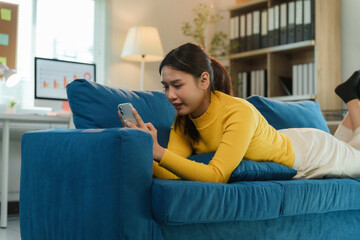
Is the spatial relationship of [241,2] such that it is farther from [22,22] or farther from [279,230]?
[279,230]

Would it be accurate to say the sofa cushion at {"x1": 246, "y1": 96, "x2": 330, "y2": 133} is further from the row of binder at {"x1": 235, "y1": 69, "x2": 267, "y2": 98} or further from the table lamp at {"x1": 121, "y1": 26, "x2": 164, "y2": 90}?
the table lamp at {"x1": 121, "y1": 26, "x2": 164, "y2": 90}

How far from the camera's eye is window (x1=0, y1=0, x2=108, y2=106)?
132 inches

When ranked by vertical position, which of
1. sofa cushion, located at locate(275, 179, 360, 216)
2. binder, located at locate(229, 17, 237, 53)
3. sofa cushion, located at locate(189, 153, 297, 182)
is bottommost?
sofa cushion, located at locate(275, 179, 360, 216)

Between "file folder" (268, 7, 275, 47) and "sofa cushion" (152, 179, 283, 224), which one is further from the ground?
"file folder" (268, 7, 275, 47)

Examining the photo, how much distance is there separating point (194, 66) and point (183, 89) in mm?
92

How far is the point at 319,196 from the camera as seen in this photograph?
1.49 meters

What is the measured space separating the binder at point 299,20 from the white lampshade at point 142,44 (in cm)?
108

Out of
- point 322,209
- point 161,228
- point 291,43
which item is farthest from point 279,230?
point 291,43

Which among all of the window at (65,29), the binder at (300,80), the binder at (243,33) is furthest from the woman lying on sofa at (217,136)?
the window at (65,29)

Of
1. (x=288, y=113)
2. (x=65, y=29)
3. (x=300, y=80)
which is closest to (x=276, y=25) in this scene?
(x=300, y=80)

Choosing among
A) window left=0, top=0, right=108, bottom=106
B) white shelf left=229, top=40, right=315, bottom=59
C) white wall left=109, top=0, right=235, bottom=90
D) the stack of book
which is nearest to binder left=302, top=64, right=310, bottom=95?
the stack of book

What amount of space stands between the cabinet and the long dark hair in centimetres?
176

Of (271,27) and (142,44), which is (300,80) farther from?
(142,44)

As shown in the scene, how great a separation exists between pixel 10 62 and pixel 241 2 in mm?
2011
